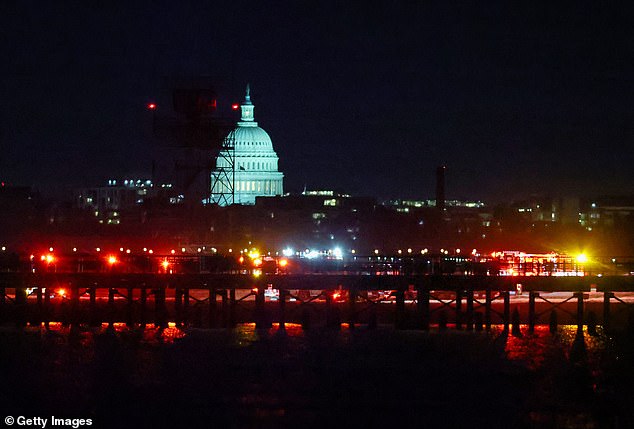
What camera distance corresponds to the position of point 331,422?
5441cm

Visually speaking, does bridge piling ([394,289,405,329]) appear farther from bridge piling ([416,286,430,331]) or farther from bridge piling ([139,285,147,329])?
bridge piling ([139,285,147,329])

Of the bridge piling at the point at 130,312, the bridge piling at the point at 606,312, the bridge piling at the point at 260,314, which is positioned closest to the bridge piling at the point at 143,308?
the bridge piling at the point at 130,312

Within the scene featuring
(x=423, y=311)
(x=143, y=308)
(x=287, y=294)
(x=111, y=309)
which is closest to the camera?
(x=423, y=311)

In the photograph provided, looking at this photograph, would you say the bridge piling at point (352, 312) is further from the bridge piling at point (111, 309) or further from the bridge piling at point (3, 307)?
the bridge piling at point (3, 307)

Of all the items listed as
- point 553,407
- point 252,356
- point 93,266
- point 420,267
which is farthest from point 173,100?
point 553,407

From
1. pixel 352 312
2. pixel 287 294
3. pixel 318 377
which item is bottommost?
pixel 318 377

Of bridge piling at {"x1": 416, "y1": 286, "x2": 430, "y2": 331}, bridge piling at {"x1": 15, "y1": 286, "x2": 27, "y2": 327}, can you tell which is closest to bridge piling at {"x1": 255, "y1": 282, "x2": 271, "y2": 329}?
bridge piling at {"x1": 416, "y1": 286, "x2": 430, "y2": 331}

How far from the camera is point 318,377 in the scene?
211 ft

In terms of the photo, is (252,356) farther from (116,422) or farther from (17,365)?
(116,422)

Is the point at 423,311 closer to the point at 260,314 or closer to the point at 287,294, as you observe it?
the point at 287,294

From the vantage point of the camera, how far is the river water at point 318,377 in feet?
182

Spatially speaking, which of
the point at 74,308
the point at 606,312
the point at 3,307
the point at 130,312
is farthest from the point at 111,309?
the point at 606,312

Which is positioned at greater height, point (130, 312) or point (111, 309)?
point (111, 309)

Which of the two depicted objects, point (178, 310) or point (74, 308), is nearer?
point (74, 308)
